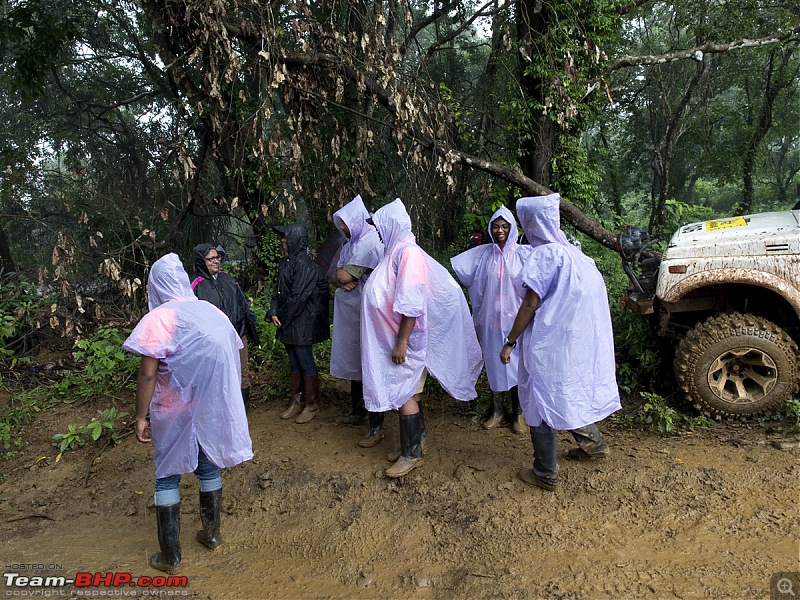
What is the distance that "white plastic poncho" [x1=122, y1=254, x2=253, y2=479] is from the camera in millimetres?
3092

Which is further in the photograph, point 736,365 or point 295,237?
point 295,237

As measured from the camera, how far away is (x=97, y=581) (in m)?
3.31

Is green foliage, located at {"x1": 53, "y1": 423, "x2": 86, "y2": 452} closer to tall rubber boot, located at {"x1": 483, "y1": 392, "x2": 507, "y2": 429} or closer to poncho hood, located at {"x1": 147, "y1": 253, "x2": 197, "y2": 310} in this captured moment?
poncho hood, located at {"x1": 147, "y1": 253, "x2": 197, "y2": 310}

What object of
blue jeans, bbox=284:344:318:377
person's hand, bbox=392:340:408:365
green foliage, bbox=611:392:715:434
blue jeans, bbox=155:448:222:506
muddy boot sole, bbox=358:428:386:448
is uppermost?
person's hand, bbox=392:340:408:365

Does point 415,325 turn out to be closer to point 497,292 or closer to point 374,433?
point 497,292

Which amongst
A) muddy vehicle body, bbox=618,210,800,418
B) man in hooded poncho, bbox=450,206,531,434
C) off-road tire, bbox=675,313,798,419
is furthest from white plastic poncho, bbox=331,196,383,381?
off-road tire, bbox=675,313,798,419

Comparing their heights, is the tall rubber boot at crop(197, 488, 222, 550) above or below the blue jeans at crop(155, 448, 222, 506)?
below

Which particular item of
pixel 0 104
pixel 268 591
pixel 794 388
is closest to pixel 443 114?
pixel 794 388

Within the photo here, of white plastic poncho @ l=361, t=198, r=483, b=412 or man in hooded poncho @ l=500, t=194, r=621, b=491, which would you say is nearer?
man in hooded poncho @ l=500, t=194, r=621, b=491

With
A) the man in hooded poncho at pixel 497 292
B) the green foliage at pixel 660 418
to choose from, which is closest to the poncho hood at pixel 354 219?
the man in hooded poncho at pixel 497 292

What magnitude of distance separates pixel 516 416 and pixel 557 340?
1387 millimetres

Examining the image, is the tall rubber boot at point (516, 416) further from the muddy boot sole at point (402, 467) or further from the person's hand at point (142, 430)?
the person's hand at point (142, 430)

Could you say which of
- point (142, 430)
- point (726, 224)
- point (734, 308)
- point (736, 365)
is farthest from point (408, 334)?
point (726, 224)

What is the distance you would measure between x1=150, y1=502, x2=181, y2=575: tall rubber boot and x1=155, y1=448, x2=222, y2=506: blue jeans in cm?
4
